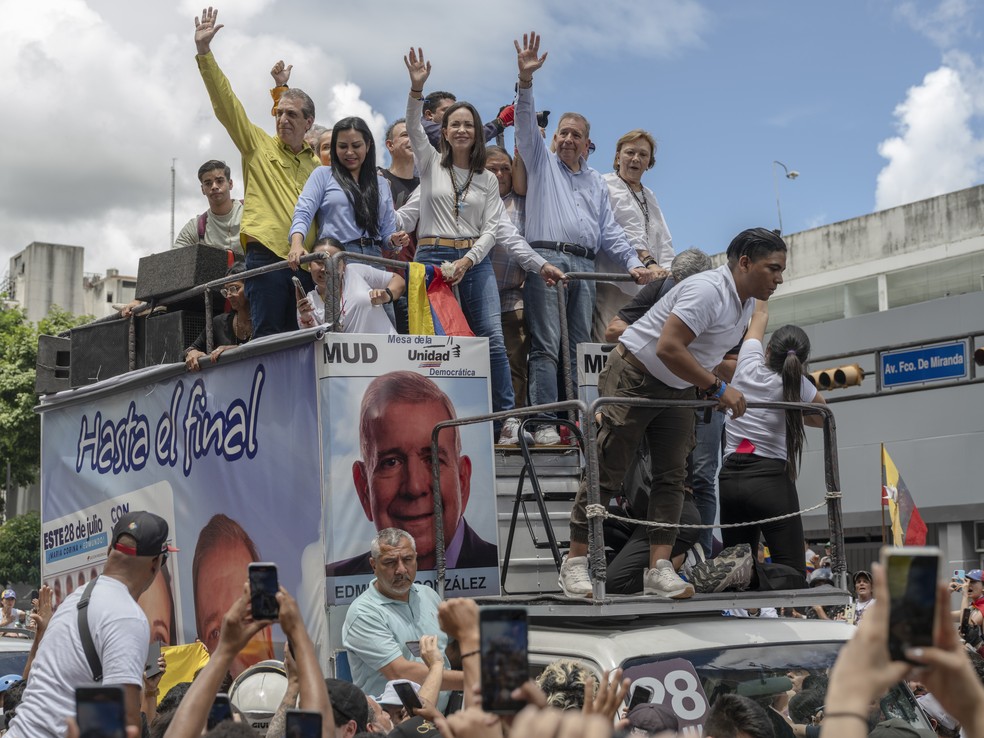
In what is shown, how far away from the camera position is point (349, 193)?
315 inches

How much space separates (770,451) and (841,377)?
946 cm

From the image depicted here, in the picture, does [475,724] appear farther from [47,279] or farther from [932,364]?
[47,279]

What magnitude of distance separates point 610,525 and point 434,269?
1.98 m

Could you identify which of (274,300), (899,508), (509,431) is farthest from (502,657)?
(899,508)

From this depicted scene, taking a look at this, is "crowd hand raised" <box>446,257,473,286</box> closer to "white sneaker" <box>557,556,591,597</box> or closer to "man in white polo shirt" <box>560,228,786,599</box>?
"man in white polo shirt" <box>560,228,786,599</box>

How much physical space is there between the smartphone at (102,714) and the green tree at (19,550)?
41.8 meters

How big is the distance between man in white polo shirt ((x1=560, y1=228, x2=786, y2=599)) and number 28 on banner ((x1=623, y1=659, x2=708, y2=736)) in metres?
0.64

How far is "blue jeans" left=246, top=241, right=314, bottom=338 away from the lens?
7.86 metres

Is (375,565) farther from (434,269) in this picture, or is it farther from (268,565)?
(268,565)

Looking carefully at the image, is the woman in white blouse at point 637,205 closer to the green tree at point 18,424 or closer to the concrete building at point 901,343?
the concrete building at point 901,343

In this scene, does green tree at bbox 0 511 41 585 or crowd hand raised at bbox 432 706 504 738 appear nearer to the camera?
crowd hand raised at bbox 432 706 504 738

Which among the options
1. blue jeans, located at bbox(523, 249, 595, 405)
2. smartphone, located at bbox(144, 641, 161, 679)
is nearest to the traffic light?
blue jeans, located at bbox(523, 249, 595, 405)

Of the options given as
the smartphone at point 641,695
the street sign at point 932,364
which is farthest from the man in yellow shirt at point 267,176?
the street sign at point 932,364

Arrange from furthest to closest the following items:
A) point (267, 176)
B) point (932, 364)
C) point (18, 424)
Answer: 1. point (18, 424)
2. point (932, 364)
3. point (267, 176)
